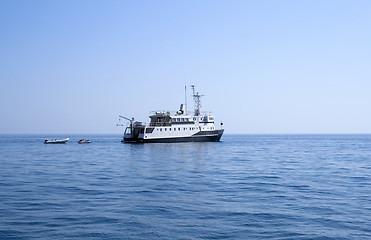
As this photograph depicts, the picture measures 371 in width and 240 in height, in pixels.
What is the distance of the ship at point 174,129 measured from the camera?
83.2 metres

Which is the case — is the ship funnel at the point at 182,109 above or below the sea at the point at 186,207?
above

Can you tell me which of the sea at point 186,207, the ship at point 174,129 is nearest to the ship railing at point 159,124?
the ship at point 174,129

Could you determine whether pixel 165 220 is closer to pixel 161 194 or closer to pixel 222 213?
pixel 222 213

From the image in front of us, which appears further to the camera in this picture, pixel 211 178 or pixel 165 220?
pixel 211 178

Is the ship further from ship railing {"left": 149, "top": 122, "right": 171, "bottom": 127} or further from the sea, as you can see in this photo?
the sea

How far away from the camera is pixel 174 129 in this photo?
83812 millimetres

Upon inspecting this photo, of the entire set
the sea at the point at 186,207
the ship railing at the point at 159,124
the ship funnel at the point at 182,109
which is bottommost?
the sea at the point at 186,207

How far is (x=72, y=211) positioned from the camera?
53.3 ft

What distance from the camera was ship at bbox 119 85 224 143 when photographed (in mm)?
83188

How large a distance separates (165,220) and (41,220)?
5.05 metres

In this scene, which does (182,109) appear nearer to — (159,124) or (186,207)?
(159,124)

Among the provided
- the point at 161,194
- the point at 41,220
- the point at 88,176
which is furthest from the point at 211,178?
the point at 41,220

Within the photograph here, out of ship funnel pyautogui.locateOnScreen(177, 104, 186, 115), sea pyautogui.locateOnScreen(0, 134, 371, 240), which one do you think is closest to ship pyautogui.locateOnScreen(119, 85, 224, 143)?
ship funnel pyautogui.locateOnScreen(177, 104, 186, 115)

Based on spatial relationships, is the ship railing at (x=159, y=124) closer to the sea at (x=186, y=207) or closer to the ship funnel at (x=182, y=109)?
the ship funnel at (x=182, y=109)
